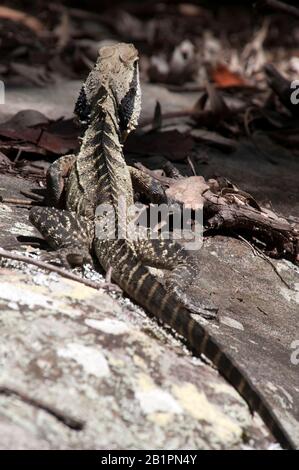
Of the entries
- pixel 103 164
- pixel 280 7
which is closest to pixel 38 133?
pixel 103 164

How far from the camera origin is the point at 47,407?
3.04m

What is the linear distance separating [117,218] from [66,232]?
383mm

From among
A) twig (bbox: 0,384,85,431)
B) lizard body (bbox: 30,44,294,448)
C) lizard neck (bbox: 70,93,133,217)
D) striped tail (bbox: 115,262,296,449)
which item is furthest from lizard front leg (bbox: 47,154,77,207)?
twig (bbox: 0,384,85,431)

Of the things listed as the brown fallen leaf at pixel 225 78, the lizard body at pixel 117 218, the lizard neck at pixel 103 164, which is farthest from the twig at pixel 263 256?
the brown fallen leaf at pixel 225 78

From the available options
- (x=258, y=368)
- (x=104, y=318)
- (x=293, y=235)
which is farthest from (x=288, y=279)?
(x=104, y=318)

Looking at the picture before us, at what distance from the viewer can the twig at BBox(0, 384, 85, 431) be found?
119 inches

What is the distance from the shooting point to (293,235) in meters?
5.54

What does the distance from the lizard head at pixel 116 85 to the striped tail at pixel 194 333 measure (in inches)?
73.4

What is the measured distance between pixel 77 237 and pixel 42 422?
6.42 ft

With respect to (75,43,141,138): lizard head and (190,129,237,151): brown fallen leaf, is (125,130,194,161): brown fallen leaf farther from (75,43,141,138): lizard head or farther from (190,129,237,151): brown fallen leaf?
(75,43,141,138): lizard head

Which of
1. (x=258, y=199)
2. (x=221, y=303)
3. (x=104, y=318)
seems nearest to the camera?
(x=104, y=318)

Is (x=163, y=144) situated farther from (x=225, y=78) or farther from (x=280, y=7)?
(x=225, y=78)

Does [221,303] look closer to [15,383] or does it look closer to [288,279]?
[288,279]
